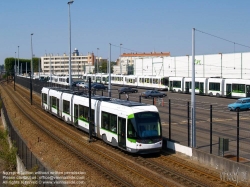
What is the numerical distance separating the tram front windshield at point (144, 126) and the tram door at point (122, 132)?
0.50 metres

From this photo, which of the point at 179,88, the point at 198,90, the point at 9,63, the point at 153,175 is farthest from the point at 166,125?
the point at 9,63

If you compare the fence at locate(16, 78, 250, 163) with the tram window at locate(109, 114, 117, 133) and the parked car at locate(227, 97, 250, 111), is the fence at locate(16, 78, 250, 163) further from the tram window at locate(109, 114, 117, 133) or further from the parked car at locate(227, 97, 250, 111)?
the tram window at locate(109, 114, 117, 133)

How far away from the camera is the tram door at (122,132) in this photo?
20.1m

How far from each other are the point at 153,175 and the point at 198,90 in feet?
146

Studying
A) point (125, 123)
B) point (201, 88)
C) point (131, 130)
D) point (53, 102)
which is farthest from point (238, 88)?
point (131, 130)

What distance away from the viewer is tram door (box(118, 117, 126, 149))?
20078 mm

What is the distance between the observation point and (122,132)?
66.5 ft

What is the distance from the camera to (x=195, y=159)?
19.4 m

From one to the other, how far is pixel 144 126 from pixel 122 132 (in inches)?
53.3

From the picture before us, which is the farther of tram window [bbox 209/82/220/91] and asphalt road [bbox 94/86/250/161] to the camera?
tram window [bbox 209/82/220/91]

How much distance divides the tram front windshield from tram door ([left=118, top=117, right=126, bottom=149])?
0.50 meters

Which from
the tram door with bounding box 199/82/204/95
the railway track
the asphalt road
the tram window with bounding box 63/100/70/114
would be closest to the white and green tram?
the railway track

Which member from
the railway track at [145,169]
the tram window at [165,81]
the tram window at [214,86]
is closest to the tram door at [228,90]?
the tram window at [214,86]

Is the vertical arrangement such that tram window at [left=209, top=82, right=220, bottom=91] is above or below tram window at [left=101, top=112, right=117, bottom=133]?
above
